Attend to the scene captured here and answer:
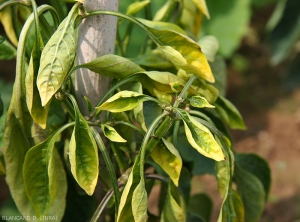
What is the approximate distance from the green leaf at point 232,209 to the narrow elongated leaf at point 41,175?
0.72ft

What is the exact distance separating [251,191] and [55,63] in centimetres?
39

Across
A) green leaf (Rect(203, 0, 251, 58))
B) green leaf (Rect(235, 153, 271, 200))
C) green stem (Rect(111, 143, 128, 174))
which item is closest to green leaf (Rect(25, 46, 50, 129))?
green stem (Rect(111, 143, 128, 174))

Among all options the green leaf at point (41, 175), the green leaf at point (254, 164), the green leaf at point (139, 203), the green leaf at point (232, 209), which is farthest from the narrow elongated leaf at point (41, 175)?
the green leaf at point (254, 164)

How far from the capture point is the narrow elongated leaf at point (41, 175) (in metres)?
0.65

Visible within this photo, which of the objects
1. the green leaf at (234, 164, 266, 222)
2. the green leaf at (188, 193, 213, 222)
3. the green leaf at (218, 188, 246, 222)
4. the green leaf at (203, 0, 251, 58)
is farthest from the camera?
the green leaf at (203, 0, 251, 58)

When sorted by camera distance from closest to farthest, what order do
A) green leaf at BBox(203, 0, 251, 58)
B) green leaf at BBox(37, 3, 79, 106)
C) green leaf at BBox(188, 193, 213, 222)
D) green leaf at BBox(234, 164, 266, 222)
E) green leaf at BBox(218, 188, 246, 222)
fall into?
1. green leaf at BBox(37, 3, 79, 106)
2. green leaf at BBox(218, 188, 246, 222)
3. green leaf at BBox(234, 164, 266, 222)
4. green leaf at BBox(188, 193, 213, 222)
5. green leaf at BBox(203, 0, 251, 58)

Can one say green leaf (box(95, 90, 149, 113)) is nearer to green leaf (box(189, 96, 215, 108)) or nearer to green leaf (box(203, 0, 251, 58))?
green leaf (box(189, 96, 215, 108))

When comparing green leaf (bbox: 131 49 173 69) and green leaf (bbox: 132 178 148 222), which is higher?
green leaf (bbox: 131 49 173 69)

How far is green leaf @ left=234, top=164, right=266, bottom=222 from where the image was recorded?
2.64ft

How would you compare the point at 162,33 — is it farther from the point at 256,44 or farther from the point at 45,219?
the point at 256,44

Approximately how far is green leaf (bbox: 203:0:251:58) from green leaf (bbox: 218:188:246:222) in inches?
53.0

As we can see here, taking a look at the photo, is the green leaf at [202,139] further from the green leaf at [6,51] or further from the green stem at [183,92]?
the green leaf at [6,51]

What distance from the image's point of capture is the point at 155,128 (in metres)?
0.64

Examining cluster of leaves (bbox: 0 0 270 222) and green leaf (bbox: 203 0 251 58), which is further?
green leaf (bbox: 203 0 251 58)
